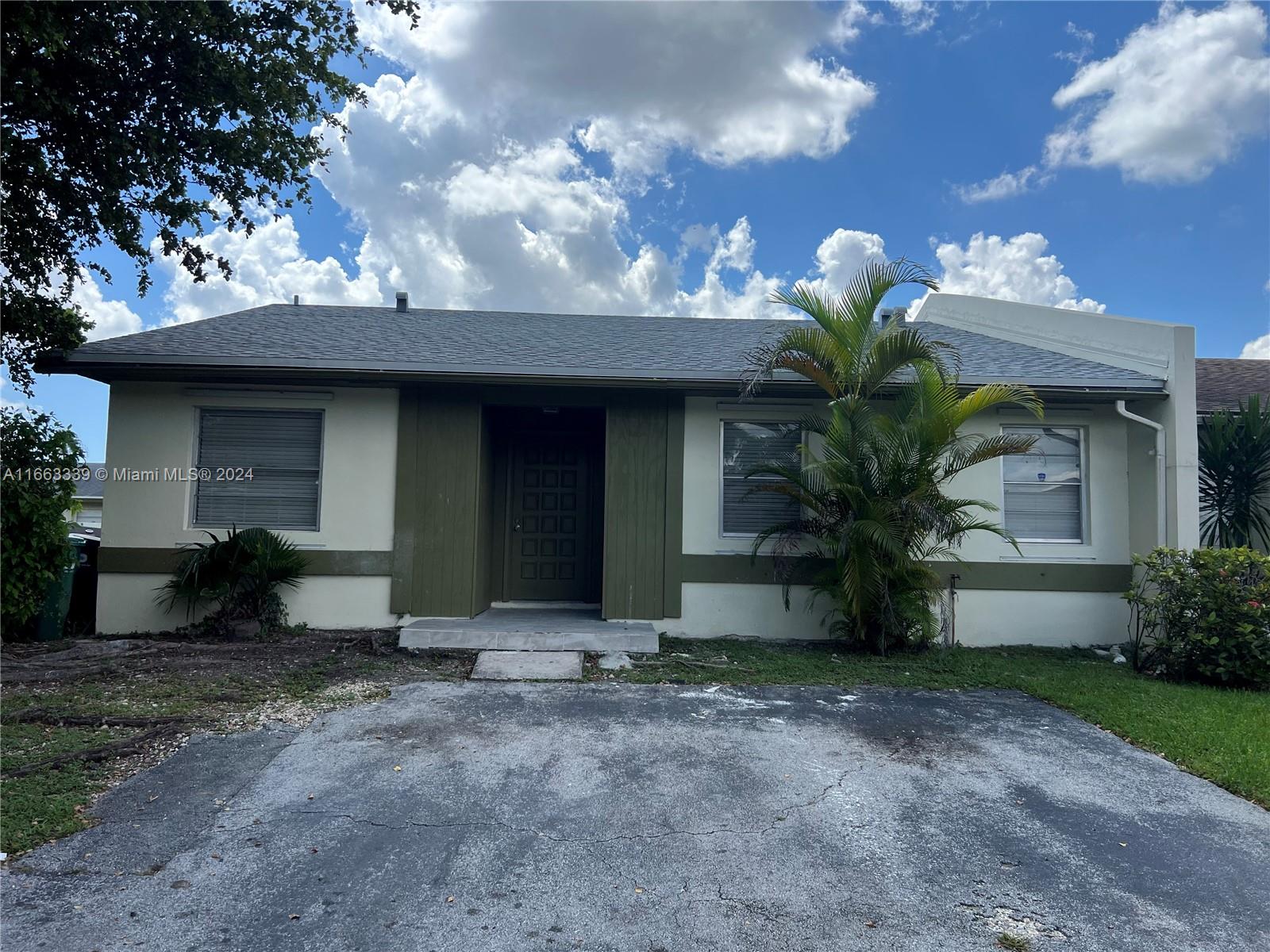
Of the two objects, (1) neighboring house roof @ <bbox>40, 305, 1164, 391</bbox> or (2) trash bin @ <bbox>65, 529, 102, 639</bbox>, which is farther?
(2) trash bin @ <bbox>65, 529, 102, 639</bbox>

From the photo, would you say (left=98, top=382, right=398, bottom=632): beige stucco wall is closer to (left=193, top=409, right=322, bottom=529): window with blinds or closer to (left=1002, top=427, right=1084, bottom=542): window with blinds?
(left=193, top=409, right=322, bottom=529): window with blinds

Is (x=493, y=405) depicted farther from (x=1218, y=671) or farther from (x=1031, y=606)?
(x=1218, y=671)

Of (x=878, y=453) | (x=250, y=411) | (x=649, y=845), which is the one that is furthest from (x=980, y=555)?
(x=250, y=411)

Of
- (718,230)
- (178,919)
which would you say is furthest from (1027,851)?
(718,230)

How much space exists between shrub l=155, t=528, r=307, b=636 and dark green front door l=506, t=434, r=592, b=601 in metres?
2.77

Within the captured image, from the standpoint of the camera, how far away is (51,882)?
9.02 feet


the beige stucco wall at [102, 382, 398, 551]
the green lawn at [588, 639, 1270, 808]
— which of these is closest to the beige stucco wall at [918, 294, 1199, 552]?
the green lawn at [588, 639, 1270, 808]

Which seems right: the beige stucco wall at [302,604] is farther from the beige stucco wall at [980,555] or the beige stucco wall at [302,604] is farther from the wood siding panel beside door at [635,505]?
the beige stucco wall at [980,555]

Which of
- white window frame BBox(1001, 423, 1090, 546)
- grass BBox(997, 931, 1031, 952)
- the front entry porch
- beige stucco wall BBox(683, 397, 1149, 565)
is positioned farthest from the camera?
white window frame BBox(1001, 423, 1090, 546)

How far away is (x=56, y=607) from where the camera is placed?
7.23m

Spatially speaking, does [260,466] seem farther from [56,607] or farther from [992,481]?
[992,481]

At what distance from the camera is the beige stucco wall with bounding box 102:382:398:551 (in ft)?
24.6

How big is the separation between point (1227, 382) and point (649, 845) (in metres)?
11.8

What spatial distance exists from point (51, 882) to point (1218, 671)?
27.0 ft
